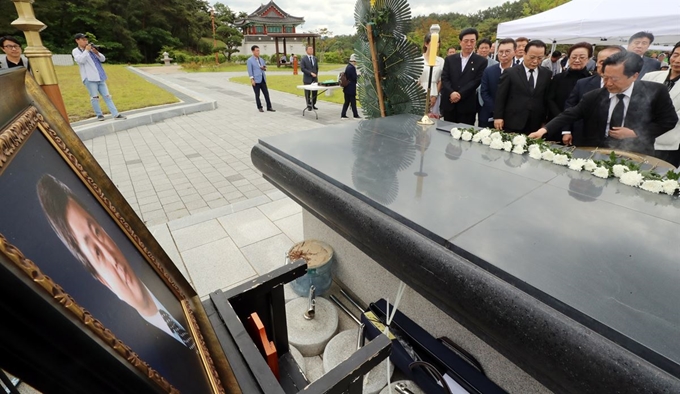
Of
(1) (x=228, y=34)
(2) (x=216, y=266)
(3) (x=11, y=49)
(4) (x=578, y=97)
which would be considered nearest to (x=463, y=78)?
(4) (x=578, y=97)

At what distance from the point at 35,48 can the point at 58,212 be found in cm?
169

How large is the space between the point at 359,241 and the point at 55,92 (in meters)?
1.93

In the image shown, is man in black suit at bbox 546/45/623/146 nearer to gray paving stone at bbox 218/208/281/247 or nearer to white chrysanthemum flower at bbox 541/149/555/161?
white chrysanthemum flower at bbox 541/149/555/161

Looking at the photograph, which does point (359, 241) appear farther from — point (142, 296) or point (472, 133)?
point (472, 133)

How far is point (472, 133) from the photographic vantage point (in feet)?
7.76

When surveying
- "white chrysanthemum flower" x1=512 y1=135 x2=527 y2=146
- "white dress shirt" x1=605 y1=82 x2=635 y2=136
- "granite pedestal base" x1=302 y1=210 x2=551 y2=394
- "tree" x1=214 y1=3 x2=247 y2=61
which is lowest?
"granite pedestal base" x1=302 y1=210 x2=551 y2=394

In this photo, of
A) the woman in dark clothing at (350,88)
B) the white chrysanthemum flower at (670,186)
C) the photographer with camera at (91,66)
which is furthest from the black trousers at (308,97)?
the white chrysanthemum flower at (670,186)

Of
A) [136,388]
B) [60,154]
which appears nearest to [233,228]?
[60,154]

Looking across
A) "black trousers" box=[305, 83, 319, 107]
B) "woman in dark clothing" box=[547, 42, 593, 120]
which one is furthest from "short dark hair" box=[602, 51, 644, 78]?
"black trousers" box=[305, 83, 319, 107]

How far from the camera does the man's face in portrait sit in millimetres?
619

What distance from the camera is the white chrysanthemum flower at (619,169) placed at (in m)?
1.65

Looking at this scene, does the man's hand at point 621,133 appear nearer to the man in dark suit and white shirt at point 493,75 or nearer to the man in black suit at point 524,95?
the man in black suit at point 524,95

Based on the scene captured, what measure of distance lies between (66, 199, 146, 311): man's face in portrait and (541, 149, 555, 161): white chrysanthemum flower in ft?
6.87

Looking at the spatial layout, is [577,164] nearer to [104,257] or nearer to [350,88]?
[104,257]
